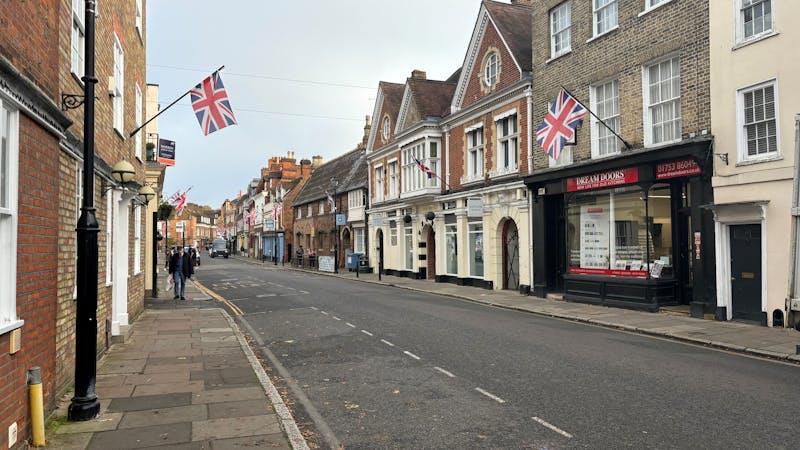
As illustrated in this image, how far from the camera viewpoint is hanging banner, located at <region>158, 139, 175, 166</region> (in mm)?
22219

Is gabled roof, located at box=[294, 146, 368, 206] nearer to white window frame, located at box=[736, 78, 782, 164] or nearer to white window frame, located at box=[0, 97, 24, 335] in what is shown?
white window frame, located at box=[736, 78, 782, 164]

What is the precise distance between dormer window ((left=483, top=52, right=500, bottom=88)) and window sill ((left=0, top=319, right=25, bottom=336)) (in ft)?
73.2

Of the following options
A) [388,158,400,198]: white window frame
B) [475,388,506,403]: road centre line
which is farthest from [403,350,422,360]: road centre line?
[388,158,400,198]: white window frame

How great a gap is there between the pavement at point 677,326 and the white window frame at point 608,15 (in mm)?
9026

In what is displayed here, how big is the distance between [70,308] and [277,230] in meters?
60.9

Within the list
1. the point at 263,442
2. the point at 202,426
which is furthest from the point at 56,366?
the point at 263,442

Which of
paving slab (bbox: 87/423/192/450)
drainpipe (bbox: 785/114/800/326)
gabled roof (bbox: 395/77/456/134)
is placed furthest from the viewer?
gabled roof (bbox: 395/77/456/134)

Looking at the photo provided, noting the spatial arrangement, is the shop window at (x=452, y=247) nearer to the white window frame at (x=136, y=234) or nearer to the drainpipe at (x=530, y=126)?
the drainpipe at (x=530, y=126)

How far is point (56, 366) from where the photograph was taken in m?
6.86

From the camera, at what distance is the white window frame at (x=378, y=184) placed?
1502 inches

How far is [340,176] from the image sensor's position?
5166cm

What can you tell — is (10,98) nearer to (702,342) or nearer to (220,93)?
(220,93)

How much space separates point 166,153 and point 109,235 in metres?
13.0

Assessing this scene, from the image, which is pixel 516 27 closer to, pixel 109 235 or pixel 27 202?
pixel 109 235
